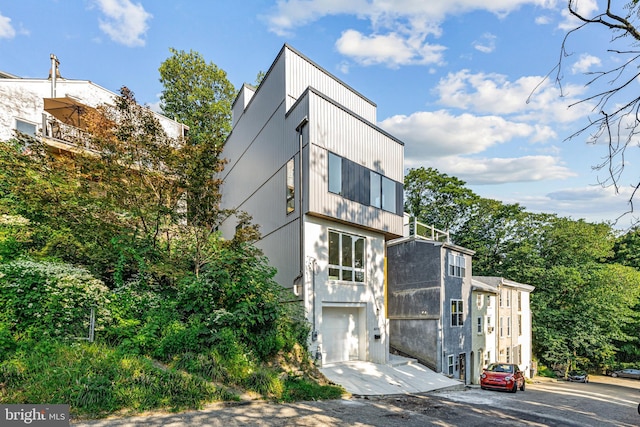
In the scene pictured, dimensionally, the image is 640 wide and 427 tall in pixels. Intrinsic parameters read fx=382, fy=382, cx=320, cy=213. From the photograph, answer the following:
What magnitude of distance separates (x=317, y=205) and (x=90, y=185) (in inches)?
293

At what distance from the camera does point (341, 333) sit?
15.8 m

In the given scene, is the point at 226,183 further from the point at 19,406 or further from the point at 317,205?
the point at 19,406

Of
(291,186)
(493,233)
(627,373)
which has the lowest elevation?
(627,373)

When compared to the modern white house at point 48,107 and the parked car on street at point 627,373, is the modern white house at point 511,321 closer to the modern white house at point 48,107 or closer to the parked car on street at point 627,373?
the parked car on street at point 627,373

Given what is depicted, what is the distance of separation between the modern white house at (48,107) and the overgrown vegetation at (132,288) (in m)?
5.09

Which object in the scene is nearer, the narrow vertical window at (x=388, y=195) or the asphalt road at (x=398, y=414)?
the asphalt road at (x=398, y=414)

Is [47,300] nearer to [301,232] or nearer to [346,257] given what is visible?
[301,232]

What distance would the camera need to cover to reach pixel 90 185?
1187 cm

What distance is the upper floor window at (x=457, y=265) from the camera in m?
20.6

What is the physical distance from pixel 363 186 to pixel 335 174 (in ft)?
5.63

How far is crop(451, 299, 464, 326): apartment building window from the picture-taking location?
65.9ft

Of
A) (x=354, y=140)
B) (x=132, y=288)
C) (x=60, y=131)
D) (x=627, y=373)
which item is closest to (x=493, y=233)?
(x=627, y=373)

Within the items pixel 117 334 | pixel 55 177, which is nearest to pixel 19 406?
pixel 117 334

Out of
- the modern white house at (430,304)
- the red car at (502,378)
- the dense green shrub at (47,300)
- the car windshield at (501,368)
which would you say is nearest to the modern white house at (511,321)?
the modern white house at (430,304)
